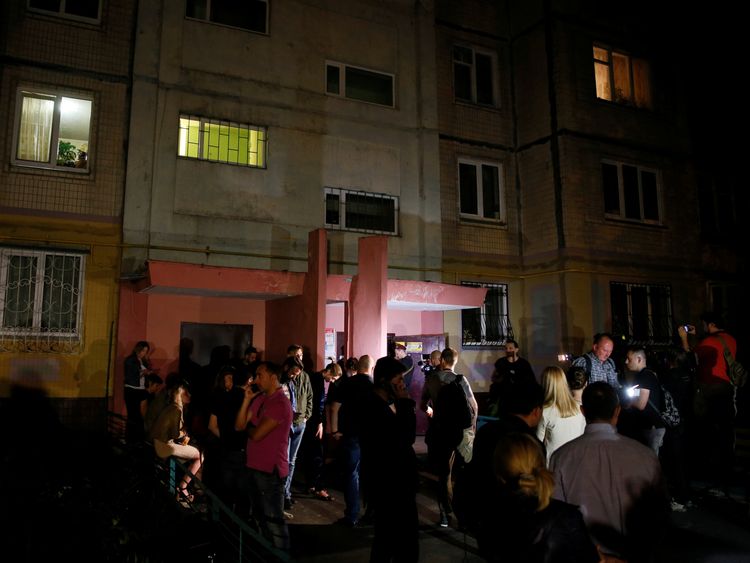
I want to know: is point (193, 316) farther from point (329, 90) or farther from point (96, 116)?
point (329, 90)

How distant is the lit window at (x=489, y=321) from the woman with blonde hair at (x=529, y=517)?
1178cm

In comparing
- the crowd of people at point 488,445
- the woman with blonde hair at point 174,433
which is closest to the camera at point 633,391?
the crowd of people at point 488,445

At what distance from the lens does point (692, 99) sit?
1709 centimetres

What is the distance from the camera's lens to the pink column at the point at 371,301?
10922 millimetres

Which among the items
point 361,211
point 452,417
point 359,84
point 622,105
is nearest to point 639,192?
point 622,105

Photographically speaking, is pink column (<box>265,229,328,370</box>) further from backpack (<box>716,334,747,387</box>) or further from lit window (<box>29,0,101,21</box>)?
lit window (<box>29,0,101,21</box>)

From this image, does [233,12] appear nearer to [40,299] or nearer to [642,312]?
[40,299]

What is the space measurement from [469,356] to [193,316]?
21.8 ft

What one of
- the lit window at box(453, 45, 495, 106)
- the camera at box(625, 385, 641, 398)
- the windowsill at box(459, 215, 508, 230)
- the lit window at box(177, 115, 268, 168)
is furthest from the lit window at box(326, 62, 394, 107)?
the camera at box(625, 385, 641, 398)

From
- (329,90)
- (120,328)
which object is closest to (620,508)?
(120,328)

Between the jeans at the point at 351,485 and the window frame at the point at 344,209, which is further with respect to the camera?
the window frame at the point at 344,209

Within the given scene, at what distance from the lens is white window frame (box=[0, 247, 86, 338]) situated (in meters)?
10.7

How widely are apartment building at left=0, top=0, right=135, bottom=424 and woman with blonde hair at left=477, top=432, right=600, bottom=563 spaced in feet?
32.7

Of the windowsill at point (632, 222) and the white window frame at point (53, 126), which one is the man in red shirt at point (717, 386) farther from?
the white window frame at point (53, 126)
